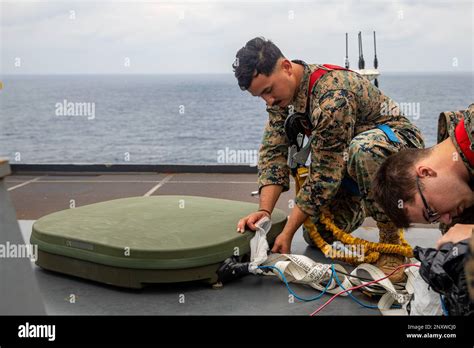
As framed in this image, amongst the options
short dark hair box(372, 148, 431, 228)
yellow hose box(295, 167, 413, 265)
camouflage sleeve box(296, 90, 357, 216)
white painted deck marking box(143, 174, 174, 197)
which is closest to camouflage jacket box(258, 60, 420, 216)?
camouflage sleeve box(296, 90, 357, 216)

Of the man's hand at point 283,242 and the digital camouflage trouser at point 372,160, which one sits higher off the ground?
the digital camouflage trouser at point 372,160

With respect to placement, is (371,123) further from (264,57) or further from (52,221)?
(52,221)

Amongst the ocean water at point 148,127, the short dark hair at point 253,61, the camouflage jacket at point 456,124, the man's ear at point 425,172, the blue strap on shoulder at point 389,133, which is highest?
the short dark hair at point 253,61

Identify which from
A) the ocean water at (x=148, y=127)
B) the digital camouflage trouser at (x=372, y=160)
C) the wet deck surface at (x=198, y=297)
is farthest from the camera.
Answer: the ocean water at (x=148, y=127)

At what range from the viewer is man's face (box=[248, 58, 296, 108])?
9.22 ft

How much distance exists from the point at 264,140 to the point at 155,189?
7.29 ft

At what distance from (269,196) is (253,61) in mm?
699

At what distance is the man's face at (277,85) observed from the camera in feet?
9.22

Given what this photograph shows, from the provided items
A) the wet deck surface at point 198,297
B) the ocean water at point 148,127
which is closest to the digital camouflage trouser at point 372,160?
the wet deck surface at point 198,297

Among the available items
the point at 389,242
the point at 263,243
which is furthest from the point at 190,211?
the point at 389,242

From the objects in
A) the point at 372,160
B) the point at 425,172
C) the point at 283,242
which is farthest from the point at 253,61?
the point at 425,172

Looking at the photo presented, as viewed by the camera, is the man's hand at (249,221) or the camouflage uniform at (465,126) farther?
the man's hand at (249,221)

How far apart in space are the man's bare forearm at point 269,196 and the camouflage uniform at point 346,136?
27 millimetres

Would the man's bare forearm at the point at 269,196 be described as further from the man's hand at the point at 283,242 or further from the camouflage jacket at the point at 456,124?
the camouflage jacket at the point at 456,124
